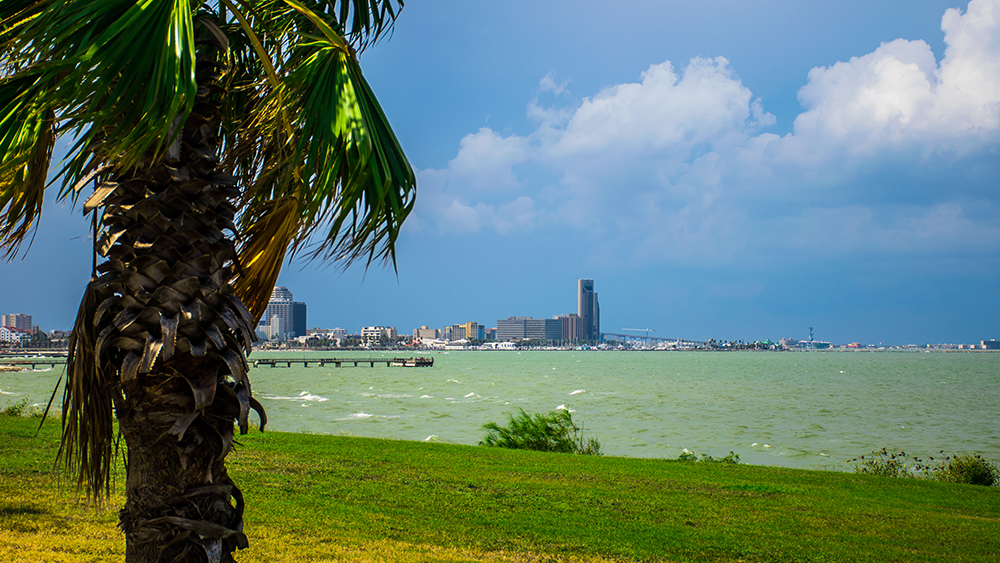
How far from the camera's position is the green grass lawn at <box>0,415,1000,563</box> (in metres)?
6.97

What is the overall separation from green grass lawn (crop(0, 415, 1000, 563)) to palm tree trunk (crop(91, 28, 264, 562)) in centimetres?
290

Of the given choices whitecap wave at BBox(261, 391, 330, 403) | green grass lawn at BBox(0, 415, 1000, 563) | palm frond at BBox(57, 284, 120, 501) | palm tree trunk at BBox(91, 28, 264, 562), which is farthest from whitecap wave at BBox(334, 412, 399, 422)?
palm tree trunk at BBox(91, 28, 264, 562)

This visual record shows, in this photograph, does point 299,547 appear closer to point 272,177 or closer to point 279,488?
point 279,488

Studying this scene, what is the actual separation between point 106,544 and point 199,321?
14.3ft

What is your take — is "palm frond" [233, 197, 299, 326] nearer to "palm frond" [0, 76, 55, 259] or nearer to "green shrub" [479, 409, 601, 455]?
"palm frond" [0, 76, 55, 259]

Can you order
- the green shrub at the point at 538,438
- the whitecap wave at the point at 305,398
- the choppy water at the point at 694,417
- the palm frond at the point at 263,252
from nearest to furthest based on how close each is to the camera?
the palm frond at the point at 263,252 < the green shrub at the point at 538,438 < the choppy water at the point at 694,417 < the whitecap wave at the point at 305,398

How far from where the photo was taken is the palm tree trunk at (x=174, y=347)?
3.52 m

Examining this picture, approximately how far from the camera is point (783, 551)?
7.39 metres

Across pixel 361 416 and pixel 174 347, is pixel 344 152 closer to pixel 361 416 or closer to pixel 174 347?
pixel 174 347

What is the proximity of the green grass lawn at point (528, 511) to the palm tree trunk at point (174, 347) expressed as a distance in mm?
2903

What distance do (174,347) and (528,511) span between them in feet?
21.0

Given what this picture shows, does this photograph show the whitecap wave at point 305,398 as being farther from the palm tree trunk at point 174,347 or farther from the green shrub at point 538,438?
the palm tree trunk at point 174,347

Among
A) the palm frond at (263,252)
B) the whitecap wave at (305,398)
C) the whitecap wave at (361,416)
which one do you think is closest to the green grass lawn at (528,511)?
the palm frond at (263,252)

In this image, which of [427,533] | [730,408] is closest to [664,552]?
[427,533]
